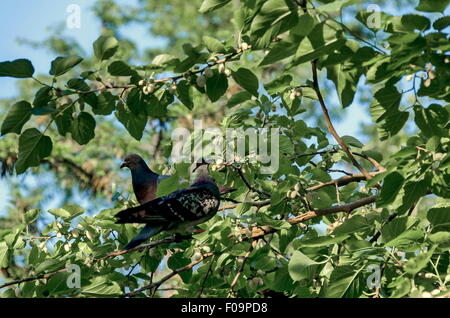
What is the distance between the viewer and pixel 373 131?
1988cm

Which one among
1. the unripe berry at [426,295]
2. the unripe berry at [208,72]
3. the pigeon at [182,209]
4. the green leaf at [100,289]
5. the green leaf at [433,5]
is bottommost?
the unripe berry at [426,295]

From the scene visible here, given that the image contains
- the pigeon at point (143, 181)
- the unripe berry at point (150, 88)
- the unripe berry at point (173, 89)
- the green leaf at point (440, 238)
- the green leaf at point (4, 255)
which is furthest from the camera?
the pigeon at point (143, 181)

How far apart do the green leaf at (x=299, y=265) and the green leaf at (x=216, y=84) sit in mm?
1003

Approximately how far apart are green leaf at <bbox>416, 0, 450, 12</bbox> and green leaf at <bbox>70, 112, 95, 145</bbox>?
195 centimetres

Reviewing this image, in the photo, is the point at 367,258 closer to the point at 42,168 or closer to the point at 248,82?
the point at 248,82

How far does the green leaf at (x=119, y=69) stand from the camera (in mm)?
3236

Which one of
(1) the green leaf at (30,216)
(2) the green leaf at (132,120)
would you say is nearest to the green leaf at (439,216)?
(2) the green leaf at (132,120)

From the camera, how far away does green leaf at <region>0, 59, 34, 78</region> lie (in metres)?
3.17

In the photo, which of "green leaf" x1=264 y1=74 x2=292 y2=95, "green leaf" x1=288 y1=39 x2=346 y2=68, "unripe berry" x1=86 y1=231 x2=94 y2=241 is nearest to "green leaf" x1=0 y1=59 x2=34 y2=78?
"unripe berry" x1=86 y1=231 x2=94 y2=241

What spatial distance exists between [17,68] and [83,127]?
1.85 ft

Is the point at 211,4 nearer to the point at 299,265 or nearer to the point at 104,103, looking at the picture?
the point at 104,103

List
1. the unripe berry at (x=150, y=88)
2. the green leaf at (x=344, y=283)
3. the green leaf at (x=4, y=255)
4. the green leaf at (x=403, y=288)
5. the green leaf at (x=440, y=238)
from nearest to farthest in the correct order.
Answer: the green leaf at (x=403, y=288) → the green leaf at (x=440, y=238) → the green leaf at (x=344, y=283) → the unripe berry at (x=150, y=88) → the green leaf at (x=4, y=255)

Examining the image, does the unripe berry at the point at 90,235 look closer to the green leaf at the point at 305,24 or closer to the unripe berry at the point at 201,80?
the unripe berry at the point at 201,80
